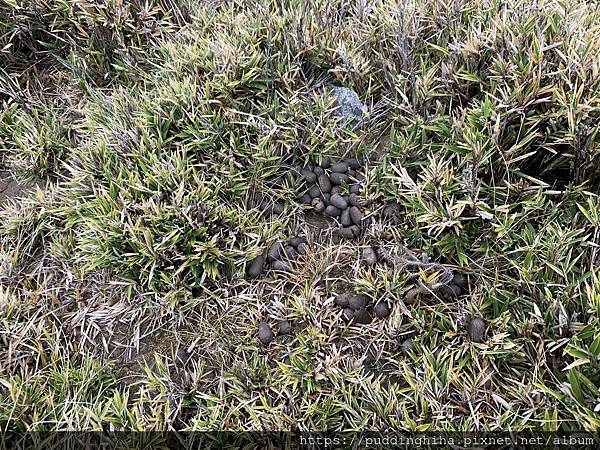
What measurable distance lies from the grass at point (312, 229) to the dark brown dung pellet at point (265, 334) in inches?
1.3

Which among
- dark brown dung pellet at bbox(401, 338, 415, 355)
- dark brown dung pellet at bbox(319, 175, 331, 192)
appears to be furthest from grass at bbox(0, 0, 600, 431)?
dark brown dung pellet at bbox(319, 175, 331, 192)

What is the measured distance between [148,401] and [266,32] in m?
2.29

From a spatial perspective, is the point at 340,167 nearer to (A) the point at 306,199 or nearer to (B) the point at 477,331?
(A) the point at 306,199

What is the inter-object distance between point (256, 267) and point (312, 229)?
39 cm

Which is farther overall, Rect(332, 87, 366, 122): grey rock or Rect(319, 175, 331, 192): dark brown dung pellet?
Rect(332, 87, 366, 122): grey rock

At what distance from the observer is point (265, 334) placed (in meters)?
2.66

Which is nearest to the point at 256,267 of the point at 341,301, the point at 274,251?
the point at 274,251

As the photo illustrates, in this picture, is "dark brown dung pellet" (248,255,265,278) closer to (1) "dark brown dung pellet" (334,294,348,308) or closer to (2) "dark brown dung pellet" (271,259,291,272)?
(2) "dark brown dung pellet" (271,259,291,272)

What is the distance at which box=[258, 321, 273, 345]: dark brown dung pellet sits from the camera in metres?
2.66

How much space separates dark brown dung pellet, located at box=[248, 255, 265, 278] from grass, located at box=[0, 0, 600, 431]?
6 cm

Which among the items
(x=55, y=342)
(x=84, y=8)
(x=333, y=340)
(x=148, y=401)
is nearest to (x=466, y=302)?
(x=333, y=340)

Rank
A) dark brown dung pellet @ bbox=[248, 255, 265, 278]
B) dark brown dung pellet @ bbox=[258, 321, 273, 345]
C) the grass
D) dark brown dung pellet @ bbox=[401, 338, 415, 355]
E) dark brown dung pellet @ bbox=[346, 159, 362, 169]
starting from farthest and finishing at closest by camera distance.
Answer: dark brown dung pellet @ bbox=[346, 159, 362, 169], dark brown dung pellet @ bbox=[248, 255, 265, 278], dark brown dung pellet @ bbox=[258, 321, 273, 345], dark brown dung pellet @ bbox=[401, 338, 415, 355], the grass

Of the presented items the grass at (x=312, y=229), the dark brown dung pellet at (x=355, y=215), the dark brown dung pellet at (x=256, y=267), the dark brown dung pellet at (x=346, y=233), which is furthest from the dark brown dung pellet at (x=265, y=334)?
the dark brown dung pellet at (x=355, y=215)

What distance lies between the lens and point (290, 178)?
3.08m
